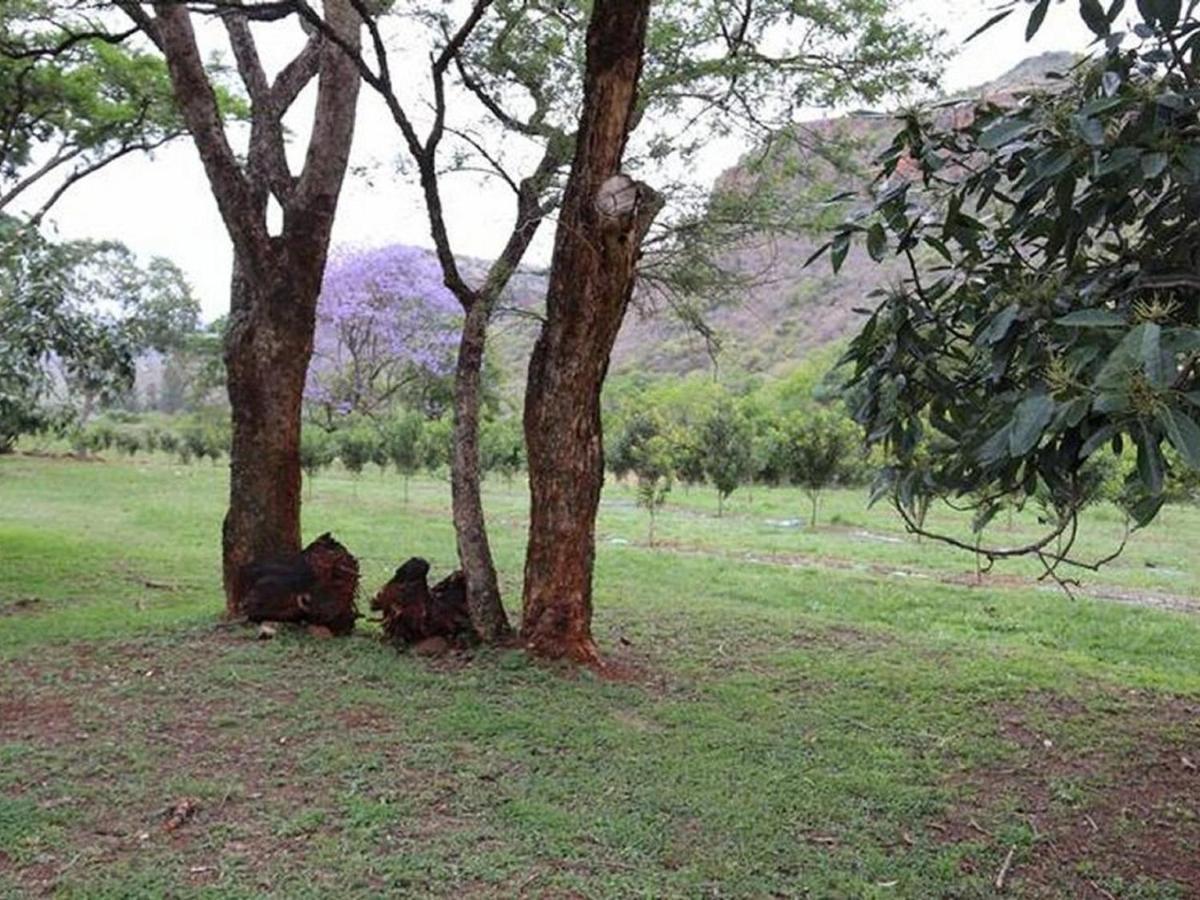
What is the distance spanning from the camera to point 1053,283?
232 cm

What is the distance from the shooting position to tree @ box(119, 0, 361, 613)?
206 inches

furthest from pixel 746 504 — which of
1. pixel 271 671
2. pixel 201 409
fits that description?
pixel 201 409

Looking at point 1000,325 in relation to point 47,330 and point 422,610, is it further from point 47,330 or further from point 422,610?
point 47,330

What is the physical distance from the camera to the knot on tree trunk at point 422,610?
16.1 feet

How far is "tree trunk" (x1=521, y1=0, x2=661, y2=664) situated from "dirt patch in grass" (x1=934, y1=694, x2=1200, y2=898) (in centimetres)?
189

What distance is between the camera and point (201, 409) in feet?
105

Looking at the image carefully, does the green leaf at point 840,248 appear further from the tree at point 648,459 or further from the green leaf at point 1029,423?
the tree at point 648,459

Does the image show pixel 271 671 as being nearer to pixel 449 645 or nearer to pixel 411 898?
pixel 449 645

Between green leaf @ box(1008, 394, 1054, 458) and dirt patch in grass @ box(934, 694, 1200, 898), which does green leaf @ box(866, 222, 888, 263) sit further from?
dirt patch in grass @ box(934, 694, 1200, 898)

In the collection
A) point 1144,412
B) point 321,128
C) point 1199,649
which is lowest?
point 1199,649

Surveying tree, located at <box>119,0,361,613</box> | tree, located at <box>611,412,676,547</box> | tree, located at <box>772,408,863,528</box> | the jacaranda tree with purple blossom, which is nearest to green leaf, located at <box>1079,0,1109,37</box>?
tree, located at <box>119,0,361,613</box>

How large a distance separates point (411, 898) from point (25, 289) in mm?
6189

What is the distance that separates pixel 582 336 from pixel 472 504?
1.06m

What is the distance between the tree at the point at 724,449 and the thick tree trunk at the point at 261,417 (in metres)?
10.9
